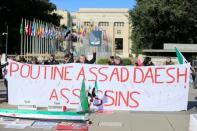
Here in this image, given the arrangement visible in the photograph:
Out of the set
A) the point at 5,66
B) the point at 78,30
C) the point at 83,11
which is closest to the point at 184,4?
the point at 78,30

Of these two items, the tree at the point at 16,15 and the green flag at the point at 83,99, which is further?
the tree at the point at 16,15

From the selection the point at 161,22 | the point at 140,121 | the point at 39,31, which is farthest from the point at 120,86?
the point at 161,22

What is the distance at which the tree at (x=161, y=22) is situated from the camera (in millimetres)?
64062

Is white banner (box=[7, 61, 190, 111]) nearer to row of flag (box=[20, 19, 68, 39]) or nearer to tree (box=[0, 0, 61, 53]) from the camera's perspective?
row of flag (box=[20, 19, 68, 39])

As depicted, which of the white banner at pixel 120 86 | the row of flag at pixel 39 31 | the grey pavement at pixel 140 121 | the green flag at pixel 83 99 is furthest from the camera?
the row of flag at pixel 39 31

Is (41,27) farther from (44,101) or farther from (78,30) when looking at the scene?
(44,101)

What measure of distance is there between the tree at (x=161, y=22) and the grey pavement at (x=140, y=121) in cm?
4959

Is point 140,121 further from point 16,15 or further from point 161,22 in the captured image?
point 16,15

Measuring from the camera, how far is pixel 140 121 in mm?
12805

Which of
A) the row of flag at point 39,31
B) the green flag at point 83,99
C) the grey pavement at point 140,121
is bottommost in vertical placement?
the grey pavement at point 140,121

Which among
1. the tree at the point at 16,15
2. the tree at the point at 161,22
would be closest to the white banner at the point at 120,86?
the tree at the point at 161,22

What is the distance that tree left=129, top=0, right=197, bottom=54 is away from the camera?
64062 millimetres

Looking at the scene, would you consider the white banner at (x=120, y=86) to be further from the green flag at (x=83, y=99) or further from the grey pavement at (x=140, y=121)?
the green flag at (x=83, y=99)

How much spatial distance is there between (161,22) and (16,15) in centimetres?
2074
